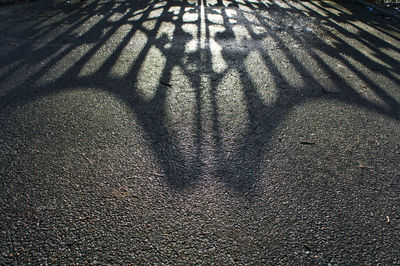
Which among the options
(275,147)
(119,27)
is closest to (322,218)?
(275,147)

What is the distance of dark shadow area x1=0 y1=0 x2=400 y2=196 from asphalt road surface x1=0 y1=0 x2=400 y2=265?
0.07 ft

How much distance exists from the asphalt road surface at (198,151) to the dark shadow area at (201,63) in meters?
0.02

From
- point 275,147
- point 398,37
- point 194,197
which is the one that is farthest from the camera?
point 398,37

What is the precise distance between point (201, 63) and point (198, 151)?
1.70 metres

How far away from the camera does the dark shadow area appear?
210cm

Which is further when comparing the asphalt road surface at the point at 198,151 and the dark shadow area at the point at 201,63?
the dark shadow area at the point at 201,63

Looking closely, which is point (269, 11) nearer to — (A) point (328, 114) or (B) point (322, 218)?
(A) point (328, 114)

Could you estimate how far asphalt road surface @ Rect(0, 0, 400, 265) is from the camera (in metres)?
1.46

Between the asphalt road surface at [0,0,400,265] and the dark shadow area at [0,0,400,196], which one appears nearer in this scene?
the asphalt road surface at [0,0,400,265]

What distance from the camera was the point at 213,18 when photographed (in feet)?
17.3

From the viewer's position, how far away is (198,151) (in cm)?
207

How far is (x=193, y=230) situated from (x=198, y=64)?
7.76 ft

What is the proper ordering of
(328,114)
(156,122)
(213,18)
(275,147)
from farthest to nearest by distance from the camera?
(213,18) < (328,114) < (156,122) < (275,147)

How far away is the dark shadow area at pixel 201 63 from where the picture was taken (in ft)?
6.88
